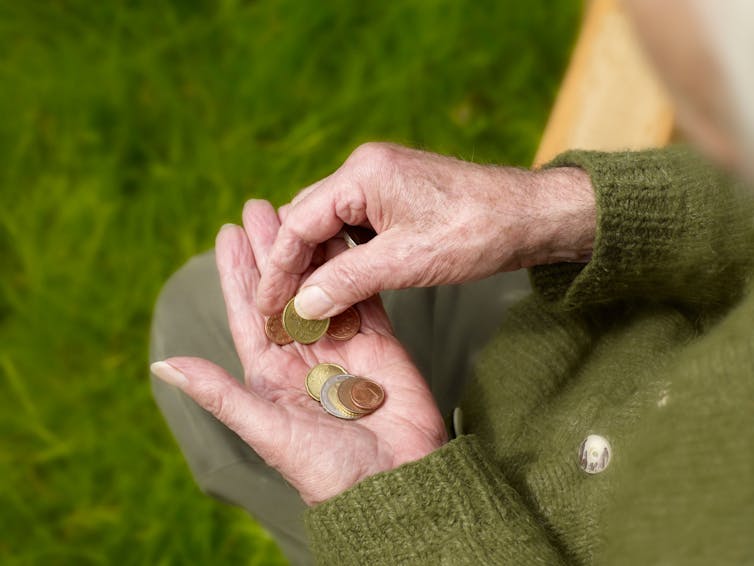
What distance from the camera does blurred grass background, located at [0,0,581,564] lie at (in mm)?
1901

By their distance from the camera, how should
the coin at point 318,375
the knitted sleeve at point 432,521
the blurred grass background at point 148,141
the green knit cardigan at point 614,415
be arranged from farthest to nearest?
the blurred grass background at point 148,141
the coin at point 318,375
the knitted sleeve at point 432,521
the green knit cardigan at point 614,415

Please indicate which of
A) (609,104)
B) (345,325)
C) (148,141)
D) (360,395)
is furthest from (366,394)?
(148,141)

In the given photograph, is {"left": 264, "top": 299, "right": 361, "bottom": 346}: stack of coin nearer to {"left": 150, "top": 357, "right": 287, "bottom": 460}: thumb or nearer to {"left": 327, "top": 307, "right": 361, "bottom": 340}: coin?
{"left": 327, "top": 307, "right": 361, "bottom": 340}: coin

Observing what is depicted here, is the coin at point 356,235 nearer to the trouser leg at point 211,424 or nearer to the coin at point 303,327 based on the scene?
the coin at point 303,327

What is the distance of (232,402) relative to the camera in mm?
1039

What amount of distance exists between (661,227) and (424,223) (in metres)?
0.32

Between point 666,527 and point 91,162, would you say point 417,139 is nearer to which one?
point 91,162

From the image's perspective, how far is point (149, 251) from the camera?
2070mm

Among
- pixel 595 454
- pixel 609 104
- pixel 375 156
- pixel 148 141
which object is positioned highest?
pixel 375 156

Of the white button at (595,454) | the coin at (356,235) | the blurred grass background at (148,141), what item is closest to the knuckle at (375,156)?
the coin at (356,235)

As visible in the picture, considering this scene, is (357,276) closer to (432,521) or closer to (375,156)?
(375,156)

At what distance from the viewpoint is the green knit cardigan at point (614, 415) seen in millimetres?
758

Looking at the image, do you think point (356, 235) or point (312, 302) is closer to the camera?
point (312, 302)

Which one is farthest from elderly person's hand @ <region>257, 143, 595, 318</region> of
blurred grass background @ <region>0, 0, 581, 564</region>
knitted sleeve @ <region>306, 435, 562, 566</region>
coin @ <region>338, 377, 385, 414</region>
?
blurred grass background @ <region>0, 0, 581, 564</region>
